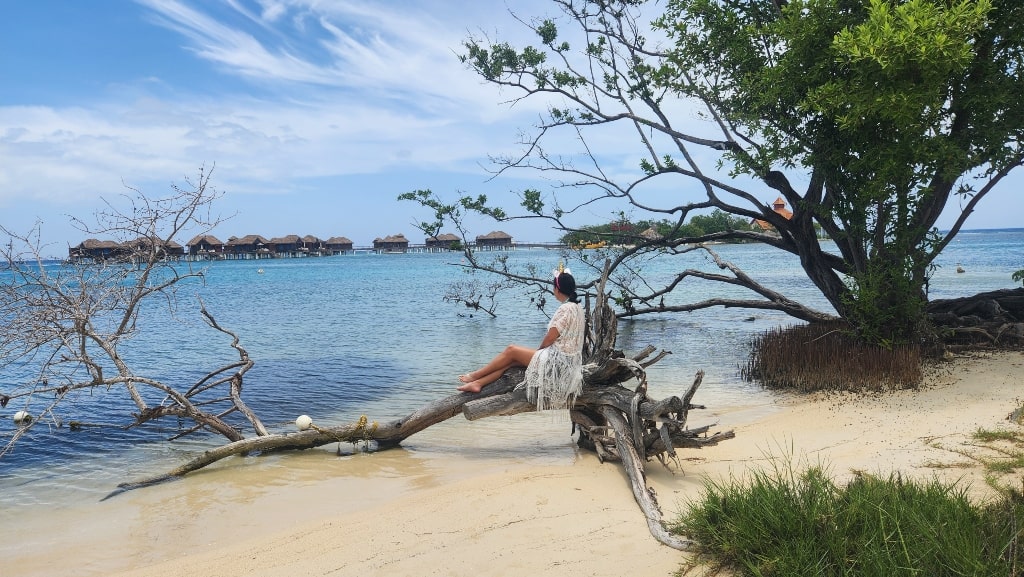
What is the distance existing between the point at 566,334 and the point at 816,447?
8.78 ft

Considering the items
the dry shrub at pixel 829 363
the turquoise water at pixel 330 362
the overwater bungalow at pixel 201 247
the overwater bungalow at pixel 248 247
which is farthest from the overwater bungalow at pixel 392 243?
the dry shrub at pixel 829 363

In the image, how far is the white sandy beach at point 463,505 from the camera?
4727mm

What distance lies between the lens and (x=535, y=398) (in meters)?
7.16

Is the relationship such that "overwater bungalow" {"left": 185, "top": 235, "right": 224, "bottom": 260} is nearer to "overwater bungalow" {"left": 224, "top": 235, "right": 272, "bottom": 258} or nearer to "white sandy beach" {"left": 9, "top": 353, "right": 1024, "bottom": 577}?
"white sandy beach" {"left": 9, "top": 353, "right": 1024, "bottom": 577}

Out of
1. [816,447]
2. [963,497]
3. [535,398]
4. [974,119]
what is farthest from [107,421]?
[974,119]

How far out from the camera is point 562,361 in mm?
6949

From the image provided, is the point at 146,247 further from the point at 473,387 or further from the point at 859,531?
the point at 859,531

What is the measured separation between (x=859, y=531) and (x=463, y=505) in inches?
121

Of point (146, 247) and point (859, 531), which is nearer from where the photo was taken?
point (859, 531)

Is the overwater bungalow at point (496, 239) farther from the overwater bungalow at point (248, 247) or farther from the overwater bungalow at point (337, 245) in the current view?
the overwater bungalow at point (337, 245)

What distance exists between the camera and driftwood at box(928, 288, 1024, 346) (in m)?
10.7

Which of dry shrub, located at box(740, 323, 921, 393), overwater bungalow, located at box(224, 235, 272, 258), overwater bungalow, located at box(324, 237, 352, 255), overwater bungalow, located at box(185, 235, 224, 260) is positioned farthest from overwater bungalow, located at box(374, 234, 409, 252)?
dry shrub, located at box(740, 323, 921, 393)

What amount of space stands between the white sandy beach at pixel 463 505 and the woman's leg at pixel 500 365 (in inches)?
37.2

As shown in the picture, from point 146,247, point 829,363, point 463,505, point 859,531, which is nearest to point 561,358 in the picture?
point 463,505
